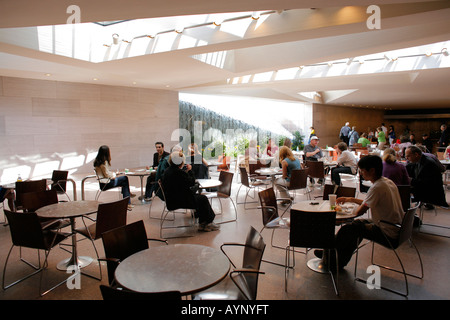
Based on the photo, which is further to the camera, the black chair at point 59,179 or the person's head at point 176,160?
the black chair at point 59,179

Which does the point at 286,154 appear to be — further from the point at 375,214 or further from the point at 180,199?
the point at 375,214

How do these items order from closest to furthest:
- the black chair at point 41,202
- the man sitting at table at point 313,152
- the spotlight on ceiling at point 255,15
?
the black chair at point 41,202, the spotlight on ceiling at point 255,15, the man sitting at table at point 313,152

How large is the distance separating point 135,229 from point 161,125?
32.9ft

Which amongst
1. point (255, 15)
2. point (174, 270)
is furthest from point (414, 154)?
point (174, 270)

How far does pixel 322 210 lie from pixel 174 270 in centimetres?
199

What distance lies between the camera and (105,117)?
10.8 metres

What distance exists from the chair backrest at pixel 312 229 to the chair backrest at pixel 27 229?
2.53 m

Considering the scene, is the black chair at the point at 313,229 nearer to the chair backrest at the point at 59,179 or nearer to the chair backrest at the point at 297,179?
the chair backrest at the point at 297,179

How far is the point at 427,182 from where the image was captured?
15.6 ft

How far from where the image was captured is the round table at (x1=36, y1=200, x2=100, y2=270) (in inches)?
136

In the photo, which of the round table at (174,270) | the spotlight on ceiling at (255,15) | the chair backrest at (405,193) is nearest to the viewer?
the round table at (174,270)

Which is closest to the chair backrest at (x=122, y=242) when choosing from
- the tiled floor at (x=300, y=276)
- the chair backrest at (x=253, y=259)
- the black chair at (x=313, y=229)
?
the tiled floor at (x=300, y=276)

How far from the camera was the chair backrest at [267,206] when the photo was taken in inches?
154

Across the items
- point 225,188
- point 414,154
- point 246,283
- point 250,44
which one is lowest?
point 246,283
